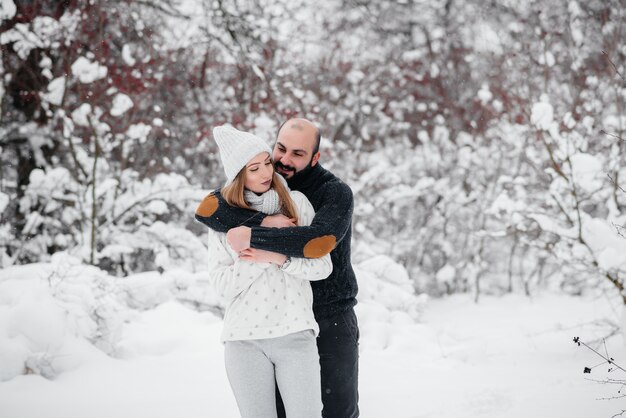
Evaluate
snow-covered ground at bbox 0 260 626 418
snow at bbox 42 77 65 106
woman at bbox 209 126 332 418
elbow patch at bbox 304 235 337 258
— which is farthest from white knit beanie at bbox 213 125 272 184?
snow at bbox 42 77 65 106

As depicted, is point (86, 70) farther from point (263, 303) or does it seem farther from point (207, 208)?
point (263, 303)

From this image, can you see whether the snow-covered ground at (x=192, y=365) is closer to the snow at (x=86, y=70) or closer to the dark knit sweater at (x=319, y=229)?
the dark knit sweater at (x=319, y=229)

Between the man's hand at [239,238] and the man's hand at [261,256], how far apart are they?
0.09 ft

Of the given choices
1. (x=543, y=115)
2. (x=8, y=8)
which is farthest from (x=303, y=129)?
(x=8, y=8)

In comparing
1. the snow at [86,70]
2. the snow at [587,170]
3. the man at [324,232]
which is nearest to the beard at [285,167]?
the man at [324,232]

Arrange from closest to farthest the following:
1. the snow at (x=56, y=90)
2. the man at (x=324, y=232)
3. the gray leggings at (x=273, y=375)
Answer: the gray leggings at (x=273, y=375) → the man at (x=324, y=232) → the snow at (x=56, y=90)

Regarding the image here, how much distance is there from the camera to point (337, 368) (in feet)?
7.11

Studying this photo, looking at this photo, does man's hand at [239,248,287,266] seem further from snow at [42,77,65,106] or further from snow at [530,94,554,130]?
snow at [42,77,65,106]

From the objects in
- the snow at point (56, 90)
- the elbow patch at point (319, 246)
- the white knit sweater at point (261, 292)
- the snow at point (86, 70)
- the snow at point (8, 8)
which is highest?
the snow at point (8, 8)

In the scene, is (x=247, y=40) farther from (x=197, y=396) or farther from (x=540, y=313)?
(x=540, y=313)

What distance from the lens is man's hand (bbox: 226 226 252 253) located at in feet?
6.26

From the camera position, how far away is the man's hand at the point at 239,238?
1909 mm

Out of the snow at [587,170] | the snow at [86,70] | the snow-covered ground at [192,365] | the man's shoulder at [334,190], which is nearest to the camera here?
the man's shoulder at [334,190]

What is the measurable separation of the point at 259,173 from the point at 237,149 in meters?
0.12
